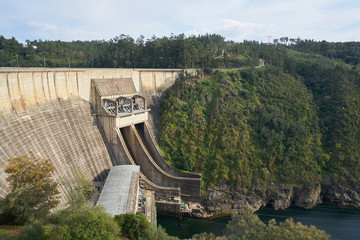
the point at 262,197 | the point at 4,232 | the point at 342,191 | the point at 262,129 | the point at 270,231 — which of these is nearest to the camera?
the point at 270,231

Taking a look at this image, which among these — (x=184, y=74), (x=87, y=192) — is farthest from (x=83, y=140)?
(x=184, y=74)

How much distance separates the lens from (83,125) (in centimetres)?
3238

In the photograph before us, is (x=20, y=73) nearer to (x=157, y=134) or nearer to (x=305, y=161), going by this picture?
(x=157, y=134)

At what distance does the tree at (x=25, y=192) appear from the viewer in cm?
1656

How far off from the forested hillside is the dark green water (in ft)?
13.3

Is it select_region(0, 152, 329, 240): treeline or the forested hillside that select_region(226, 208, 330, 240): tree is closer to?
select_region(0, 152, 329, 240): treeline

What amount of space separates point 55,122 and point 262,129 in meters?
33.9

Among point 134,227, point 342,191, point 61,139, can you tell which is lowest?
point 342,191

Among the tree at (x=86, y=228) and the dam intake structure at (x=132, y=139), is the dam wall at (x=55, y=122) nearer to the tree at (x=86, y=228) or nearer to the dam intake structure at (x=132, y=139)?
the dam intake structure at (x=132, y=139)

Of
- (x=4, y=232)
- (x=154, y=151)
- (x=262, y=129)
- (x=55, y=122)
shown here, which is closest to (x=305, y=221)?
(x=262, y=129)

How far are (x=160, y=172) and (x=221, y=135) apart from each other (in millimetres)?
13326

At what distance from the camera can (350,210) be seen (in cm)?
3878

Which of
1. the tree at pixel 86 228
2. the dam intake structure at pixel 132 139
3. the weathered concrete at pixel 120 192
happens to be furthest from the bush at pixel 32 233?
the dam intake structure at pixel 132 139

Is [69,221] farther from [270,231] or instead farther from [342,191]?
[342,191]
